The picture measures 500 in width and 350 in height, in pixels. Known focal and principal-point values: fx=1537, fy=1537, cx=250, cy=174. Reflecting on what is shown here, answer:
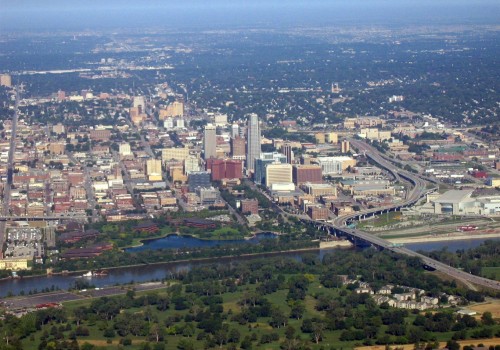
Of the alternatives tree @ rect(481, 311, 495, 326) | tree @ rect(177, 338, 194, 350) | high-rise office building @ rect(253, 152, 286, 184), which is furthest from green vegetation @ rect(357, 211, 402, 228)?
tree @ rect(177, 338, 194, 350)

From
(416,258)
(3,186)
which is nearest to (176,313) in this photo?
(416,258)

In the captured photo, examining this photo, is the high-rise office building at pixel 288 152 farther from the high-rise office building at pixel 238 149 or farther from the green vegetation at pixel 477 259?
the green vegetation at pixel 477 259

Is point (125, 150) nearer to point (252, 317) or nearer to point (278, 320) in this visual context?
point (252, 317)

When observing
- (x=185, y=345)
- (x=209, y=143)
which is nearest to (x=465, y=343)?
(x=185, y=345)

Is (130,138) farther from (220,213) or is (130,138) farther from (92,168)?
(220,213)

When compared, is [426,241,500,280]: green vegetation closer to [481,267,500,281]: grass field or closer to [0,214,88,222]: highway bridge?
[481,267,500,281]: grass field

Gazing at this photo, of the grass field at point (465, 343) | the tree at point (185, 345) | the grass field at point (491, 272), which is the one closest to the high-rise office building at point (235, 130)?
the grass field at point (491, 272)
